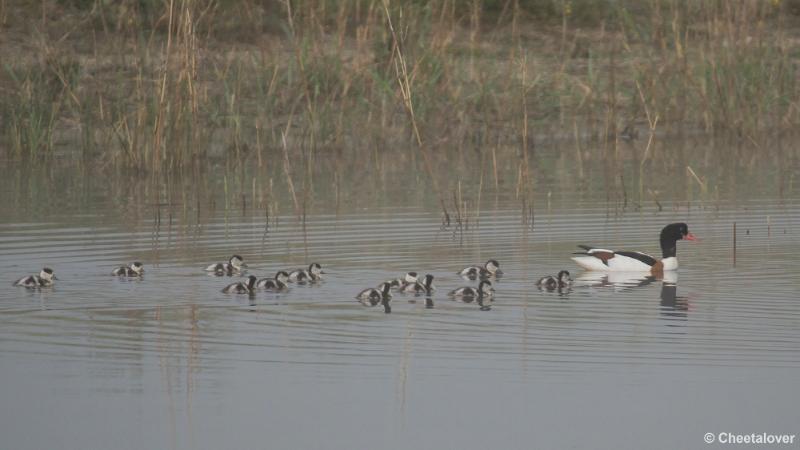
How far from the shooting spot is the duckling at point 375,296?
34.5 feet

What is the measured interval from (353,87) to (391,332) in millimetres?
10310

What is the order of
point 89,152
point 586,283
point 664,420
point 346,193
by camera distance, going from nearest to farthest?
point 664,420
point 586,283
point 346,193
point 89,152

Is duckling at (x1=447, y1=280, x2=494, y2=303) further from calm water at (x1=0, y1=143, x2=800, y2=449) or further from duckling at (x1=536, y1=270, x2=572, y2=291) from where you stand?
duckling at (x1=536, y1=270, x2=572, y2=291)

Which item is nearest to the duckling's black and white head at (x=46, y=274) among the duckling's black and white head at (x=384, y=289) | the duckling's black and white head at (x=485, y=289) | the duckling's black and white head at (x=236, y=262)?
the duckling's black and white head at (x=236, y=262)

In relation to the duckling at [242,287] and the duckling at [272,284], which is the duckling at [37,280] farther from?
the duckling at [272,284]

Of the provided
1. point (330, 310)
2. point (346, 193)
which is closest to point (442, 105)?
point (346, 193)

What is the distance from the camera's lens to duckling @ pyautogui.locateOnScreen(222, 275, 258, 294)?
1088 centimetres

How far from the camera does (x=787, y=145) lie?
2080 cm

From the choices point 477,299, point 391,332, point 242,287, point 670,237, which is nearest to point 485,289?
point 477,299

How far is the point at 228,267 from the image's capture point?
11.7 meters

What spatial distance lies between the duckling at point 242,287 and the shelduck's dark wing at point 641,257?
2.87 m

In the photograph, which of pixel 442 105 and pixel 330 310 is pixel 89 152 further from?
pixel 330 310

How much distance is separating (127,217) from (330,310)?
202 inches

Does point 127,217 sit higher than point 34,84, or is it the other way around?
point 34,84
